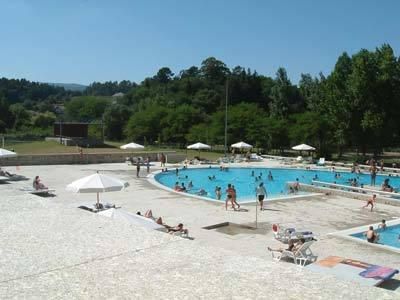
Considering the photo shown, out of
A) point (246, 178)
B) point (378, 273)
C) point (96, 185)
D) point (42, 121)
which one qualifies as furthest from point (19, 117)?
point (378, 273)

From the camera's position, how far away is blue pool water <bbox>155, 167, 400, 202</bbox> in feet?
96.9

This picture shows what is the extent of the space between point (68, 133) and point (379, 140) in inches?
1367

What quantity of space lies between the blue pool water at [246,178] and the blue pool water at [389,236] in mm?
11140

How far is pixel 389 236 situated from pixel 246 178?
57.4 ft

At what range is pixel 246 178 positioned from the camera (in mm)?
33312

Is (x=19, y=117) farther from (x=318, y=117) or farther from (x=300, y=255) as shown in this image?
(x=300, y=255)

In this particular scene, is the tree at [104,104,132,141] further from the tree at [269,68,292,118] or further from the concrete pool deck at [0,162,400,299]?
the concrete pool deck at [0,162,400,299]

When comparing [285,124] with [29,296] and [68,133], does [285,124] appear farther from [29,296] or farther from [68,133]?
[29,296]

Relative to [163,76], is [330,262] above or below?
below

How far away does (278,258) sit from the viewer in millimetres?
12133

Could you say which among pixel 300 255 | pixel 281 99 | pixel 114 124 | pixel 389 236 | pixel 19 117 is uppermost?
pixel 281 99

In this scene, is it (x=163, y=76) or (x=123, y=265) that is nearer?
(x=123, y=265)

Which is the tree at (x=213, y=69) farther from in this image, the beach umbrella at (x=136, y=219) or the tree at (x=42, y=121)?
the beach umbrella at (x=136, y=219)

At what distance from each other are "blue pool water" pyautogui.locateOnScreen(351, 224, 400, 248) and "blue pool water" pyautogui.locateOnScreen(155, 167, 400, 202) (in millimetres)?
11140
